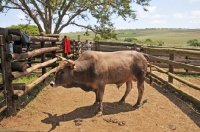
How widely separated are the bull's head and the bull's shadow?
35.8 inches

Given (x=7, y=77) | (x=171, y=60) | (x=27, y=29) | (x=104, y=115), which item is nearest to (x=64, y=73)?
(x=7, y=77)

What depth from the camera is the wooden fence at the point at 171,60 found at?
783cm

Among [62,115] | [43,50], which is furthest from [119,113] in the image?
[43,50]

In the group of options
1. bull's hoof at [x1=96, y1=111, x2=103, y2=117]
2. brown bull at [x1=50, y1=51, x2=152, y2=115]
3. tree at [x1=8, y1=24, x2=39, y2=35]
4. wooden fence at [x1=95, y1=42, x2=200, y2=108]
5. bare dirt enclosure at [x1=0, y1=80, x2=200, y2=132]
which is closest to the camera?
bare dirt enclosure at [x1=0, y1=80, x2=200, y2=132]

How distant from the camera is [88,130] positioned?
5.71m

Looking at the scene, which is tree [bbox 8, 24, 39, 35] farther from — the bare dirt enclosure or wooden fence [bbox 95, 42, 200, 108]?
the bare dirt enclosure

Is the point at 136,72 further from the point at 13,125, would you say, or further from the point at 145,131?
the point at 13,125

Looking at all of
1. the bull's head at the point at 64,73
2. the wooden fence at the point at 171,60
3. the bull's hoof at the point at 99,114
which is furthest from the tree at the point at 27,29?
the bull's hoof at the point at 99,114

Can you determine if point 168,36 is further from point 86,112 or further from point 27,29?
point 86,112

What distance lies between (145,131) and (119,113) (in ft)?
4.04

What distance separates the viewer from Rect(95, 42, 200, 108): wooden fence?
7827 mm

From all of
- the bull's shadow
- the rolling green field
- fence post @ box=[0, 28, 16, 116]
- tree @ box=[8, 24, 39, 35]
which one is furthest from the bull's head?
the rolling green field

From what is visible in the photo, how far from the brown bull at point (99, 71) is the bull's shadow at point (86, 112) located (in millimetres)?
320

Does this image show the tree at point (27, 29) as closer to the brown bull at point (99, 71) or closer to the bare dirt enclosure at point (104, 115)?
the bare dirt enclosure at point (104, 115)
